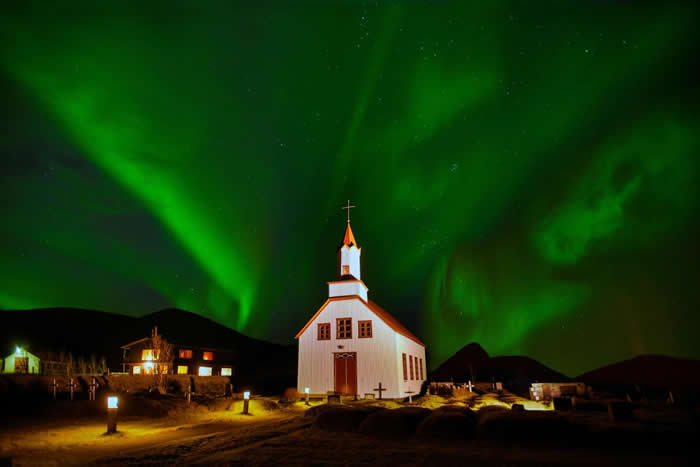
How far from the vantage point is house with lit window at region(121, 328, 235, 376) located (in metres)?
53.6

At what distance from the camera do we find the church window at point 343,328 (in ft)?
102

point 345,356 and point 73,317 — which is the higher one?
point 73,317

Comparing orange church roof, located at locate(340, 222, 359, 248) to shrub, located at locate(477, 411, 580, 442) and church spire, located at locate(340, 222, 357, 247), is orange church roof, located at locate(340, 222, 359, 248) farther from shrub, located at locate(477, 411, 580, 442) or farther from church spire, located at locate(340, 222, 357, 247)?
shrub, located at locate(477, 411, 580, 442)

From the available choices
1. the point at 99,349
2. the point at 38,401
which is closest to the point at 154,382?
the point at 38,401

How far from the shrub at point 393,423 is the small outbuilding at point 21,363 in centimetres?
4697

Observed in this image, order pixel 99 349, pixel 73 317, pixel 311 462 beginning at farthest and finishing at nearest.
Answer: pixel 73 317
pixel 99 349
pixel 311 462

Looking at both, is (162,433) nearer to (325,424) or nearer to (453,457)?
(325,424)

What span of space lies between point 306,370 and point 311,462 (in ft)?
77.8

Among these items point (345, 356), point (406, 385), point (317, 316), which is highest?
point (317, 316)

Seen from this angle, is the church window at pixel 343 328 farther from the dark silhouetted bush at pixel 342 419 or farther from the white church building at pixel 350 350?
the dark silhouetted bush at pixel 342 419

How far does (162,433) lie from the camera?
14.4 metres

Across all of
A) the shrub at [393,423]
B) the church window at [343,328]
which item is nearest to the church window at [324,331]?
the church window at [343,328]

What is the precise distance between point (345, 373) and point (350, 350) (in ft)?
5.37

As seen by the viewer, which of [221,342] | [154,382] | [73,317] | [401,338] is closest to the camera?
[154,382]
